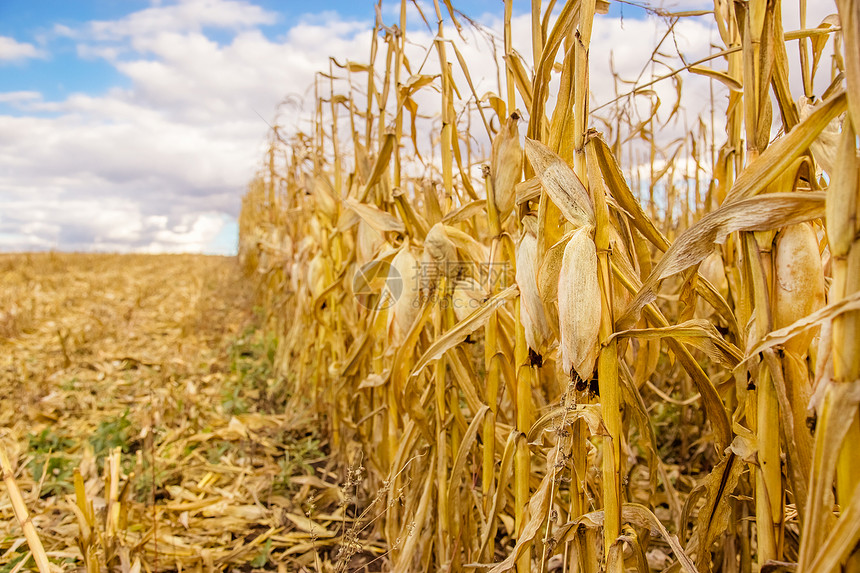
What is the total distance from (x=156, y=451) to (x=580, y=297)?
6.81ft

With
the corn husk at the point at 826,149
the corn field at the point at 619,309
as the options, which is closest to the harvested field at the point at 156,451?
the corn field at the point at 619,309

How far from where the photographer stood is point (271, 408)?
2.70 m

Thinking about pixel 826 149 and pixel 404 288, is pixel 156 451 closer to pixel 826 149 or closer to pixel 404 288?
pixel 404 288

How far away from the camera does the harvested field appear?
1444 mm

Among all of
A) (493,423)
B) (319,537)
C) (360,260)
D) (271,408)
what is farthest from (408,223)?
(271,408)

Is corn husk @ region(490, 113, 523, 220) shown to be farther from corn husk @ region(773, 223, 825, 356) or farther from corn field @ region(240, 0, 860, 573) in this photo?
corn husk @ region(773, 223, 825, 356)

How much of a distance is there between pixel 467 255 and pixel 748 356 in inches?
23.8

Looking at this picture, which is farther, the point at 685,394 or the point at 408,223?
the point at 685,394

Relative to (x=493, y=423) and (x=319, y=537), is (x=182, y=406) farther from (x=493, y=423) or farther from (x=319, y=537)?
(x=493, y=423)

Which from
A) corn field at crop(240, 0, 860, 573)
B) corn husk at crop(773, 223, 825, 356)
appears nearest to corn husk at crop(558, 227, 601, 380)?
corn field at crop(240, 0, 860, 573)

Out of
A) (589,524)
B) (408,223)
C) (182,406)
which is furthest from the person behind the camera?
(182,406)

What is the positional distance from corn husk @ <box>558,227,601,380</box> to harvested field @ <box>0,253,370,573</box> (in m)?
0.52

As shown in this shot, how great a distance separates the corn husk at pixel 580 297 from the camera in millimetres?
615

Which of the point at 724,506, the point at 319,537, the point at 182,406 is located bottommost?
the point at 319,537
